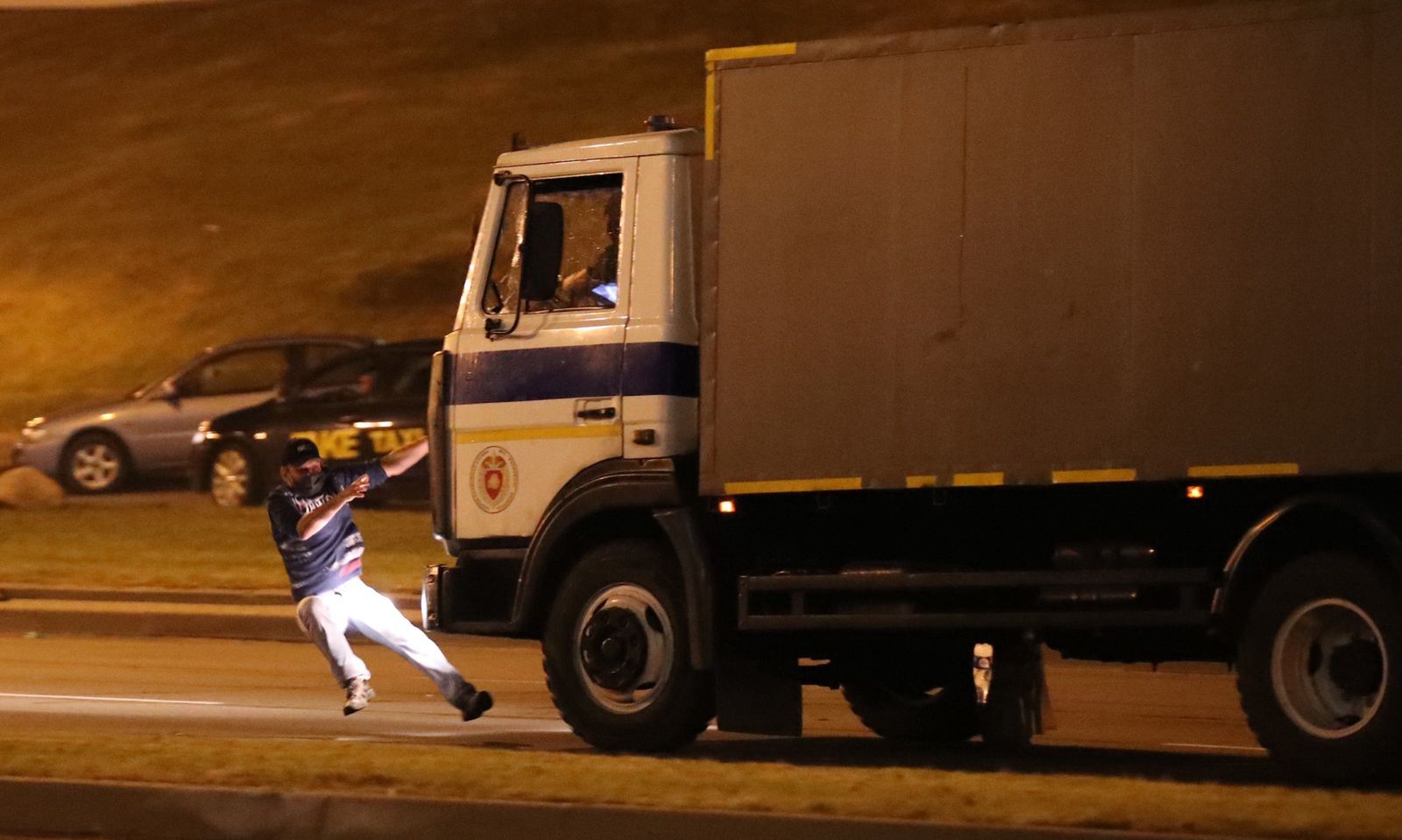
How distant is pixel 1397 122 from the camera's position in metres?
8.62

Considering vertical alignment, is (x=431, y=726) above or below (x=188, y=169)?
below

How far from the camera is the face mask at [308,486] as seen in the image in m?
11.4

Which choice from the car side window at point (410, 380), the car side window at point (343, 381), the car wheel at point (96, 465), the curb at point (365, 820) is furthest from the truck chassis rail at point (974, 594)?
the car wheel at point (96, 465)

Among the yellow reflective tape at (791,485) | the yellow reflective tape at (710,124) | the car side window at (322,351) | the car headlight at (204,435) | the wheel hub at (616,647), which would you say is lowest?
the wheel hub at (616,647)

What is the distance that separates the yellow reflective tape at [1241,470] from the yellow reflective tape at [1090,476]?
24 cm

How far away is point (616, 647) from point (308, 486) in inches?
70.5

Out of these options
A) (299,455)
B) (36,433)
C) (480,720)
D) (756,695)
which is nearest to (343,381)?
(36,433)

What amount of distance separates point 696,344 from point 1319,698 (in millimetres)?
3009

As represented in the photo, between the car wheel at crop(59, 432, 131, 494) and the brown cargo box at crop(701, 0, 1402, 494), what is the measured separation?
1544cm

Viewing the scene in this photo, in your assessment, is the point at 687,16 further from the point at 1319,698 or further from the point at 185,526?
the point at 1319,698

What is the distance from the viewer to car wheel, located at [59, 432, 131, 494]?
2446cm

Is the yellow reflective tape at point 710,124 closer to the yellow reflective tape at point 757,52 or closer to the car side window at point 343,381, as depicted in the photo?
the yellow reflective tape at point 757,52

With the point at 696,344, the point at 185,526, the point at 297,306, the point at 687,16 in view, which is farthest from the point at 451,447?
the point at 687,16

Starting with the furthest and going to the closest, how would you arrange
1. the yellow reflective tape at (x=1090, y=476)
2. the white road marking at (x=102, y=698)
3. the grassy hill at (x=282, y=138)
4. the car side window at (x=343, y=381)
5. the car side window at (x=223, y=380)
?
the grassy hill at (x=282, y=138) < the car side window at (x=223, y=380) < the car side window at (x=343, y=381) < the white road marking at (x=102, y=698) < the yellow reflective tape at (x=1090, y=476)
